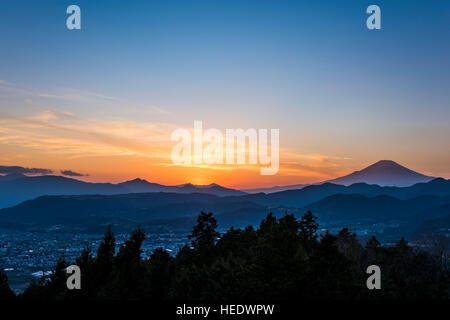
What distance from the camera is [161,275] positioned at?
3675 centimetres

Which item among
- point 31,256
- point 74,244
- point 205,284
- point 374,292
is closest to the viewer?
point 374,292

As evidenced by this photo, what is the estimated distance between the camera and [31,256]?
15625 centimetres

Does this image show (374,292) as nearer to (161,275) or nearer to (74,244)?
(161,275)

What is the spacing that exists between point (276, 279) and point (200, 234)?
3489 centimetres

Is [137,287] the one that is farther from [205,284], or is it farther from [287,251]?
[287,251]

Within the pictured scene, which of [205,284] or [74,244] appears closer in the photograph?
[205,284]
